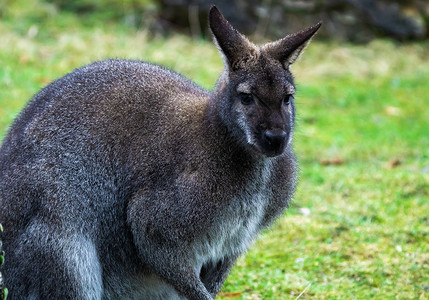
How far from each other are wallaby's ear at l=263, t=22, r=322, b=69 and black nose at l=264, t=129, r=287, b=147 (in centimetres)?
50

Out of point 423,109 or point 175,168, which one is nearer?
point 175,168

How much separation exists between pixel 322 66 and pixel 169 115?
759 cm

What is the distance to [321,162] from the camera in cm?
877

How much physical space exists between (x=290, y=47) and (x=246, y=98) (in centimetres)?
41

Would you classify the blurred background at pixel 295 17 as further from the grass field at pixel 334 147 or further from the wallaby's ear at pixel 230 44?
the wallaby's ear at pixel 230 44

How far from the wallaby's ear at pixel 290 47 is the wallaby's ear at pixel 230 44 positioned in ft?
0.36

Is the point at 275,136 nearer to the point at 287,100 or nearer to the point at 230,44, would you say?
the point at 287,100

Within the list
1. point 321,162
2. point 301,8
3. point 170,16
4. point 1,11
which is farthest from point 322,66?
point 1,11

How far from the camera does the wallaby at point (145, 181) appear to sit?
4.49 meters

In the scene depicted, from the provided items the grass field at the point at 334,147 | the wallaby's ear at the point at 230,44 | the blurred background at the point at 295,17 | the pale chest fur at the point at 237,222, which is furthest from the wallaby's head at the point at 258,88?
the blurred background at the point at 295,17

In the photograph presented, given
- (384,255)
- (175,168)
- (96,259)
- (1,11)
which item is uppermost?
(175,168)

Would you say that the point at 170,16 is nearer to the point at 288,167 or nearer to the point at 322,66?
the point at 322,66

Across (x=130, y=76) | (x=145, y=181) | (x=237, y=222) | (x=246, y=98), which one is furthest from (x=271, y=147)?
(x=130, y=76)

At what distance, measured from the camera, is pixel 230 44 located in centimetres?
448
